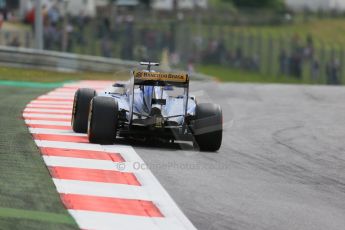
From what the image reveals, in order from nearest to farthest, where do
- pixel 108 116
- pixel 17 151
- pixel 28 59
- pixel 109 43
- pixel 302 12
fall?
pixel 17 151 → pixel 108 116 → pixel 28 59 → pixel 109 43 → pixel 302 12

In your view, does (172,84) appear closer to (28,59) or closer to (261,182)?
(261,182)

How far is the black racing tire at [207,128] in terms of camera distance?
11.3 metres

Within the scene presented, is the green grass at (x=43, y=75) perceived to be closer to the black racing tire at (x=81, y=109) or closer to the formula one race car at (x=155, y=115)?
the black racing tire at (x=81, y=109)

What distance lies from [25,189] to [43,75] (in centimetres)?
1901

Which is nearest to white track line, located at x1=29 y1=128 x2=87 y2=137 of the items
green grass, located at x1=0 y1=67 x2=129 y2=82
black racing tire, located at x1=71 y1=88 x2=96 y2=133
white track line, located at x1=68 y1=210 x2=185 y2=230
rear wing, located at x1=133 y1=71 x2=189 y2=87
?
black racing tire, located at x1=71 y1=88 x2=96 y2=133

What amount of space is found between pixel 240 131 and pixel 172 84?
323 cm

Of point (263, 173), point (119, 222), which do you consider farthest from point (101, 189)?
point (263, 173)

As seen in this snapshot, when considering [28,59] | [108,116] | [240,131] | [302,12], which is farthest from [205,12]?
[108,116]

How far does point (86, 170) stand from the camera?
29.8ft

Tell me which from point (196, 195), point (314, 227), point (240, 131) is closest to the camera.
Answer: point (314, 227)

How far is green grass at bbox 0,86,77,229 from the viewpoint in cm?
653

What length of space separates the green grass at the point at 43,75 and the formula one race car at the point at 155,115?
12.3 meters

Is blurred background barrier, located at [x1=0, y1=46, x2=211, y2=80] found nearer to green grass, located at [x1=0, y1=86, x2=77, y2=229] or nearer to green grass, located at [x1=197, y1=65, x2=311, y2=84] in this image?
green grass, located at [x1=197, y1=65, x2=311, y2=84]

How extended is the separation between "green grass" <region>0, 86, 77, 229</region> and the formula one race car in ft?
3.09
